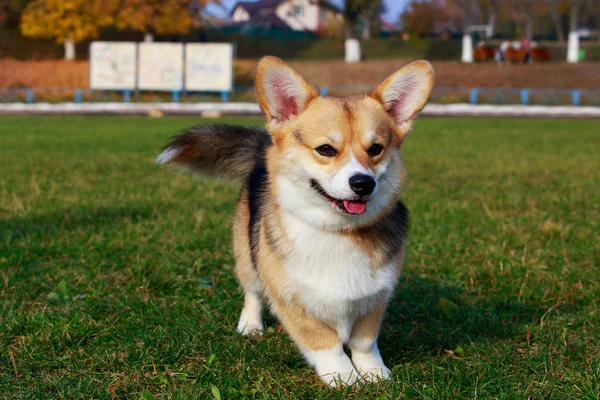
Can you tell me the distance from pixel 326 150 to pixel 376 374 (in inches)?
41.3

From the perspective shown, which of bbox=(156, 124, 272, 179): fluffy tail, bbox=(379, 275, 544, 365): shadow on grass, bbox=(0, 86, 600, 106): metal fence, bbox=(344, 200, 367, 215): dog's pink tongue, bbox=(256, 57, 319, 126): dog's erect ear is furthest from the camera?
bbox=(0, 86, 600, 106): metal fence

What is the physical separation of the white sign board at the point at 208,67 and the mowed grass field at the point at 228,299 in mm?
27718

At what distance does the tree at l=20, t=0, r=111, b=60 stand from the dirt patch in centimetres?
197

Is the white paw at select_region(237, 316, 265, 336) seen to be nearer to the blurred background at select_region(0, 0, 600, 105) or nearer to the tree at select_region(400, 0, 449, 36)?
the blurred background at select_region(0, 0, 600, 105)

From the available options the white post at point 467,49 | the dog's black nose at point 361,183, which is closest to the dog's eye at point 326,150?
the dog's black nose at point 361,183

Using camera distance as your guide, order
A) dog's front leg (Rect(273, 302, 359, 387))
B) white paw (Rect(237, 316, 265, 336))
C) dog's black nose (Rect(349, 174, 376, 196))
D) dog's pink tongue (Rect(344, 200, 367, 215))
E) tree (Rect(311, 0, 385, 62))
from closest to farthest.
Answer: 1. dog's black nose (Rect(349, 174, 376, 196))
2. dog's pink tongue (Rect(344, 200, 367, 215))
3. dog's front leg (Rect(273, 302, 359, 387))
4. white paw (Rect(237, 316, 265, 336))
5. tree (Rect(311, 0, 385, 62))

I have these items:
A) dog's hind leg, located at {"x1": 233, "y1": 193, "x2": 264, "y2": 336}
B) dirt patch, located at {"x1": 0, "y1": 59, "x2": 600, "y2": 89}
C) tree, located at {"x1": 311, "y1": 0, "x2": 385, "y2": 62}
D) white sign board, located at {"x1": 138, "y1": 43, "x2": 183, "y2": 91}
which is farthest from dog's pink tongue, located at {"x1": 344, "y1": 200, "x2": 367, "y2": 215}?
tree, located at {"x1": 311, "y1": 0, "x2": 385, "y2": 62}

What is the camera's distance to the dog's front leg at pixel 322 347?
323 cm

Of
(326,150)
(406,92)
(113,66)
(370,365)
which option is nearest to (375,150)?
(326,150)

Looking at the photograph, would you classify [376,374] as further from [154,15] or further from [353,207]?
[154,15]

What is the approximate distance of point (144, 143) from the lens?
49.3ft

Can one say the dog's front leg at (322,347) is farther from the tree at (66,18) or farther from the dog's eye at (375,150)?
the tree at (66,18)

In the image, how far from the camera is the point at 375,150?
3.31m

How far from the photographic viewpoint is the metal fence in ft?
108
